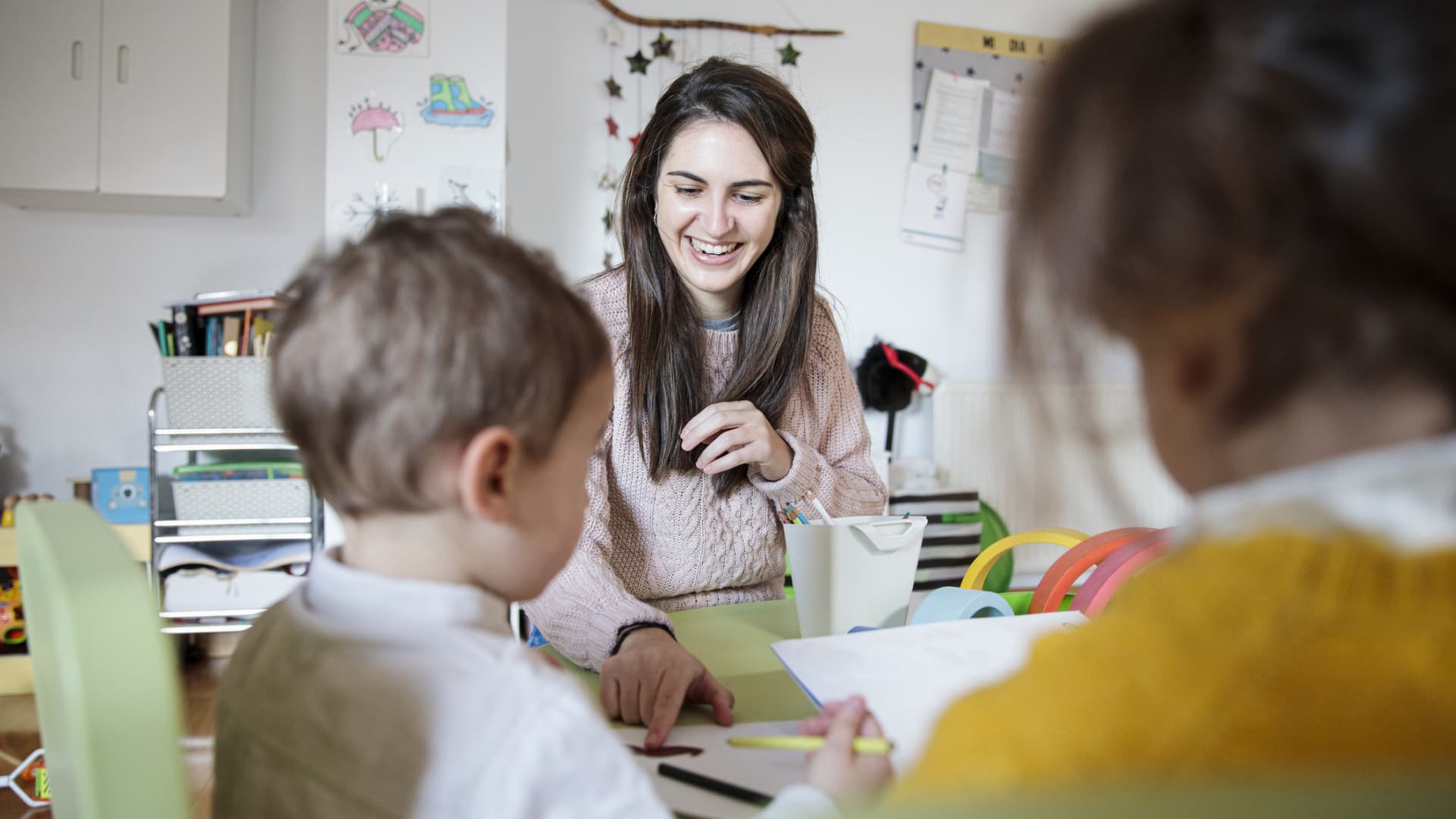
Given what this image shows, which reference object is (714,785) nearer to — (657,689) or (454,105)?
(657,689)

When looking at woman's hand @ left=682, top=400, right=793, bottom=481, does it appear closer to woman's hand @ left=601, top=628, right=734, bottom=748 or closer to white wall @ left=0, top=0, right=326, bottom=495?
woman's hand @ left=601, top=628, right=734, bottom=748

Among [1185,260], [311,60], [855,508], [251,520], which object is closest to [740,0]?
[311,60]

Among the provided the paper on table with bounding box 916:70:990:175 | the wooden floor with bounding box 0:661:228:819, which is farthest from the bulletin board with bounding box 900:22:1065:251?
the wooden floor with bounding box 0:661:228:819

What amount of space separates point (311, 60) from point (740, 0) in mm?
1324

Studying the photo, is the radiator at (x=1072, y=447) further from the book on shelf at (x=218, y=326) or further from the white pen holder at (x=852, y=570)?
the book on shelf at (x=218, y=326)

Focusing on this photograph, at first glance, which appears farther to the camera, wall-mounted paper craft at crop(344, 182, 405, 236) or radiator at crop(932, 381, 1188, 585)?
wall-mounted paper craft at crop(344, 182, 405, 236)

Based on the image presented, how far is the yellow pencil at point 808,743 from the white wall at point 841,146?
2394 mm

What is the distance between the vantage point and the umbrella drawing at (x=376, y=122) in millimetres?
2557

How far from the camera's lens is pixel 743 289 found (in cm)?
129

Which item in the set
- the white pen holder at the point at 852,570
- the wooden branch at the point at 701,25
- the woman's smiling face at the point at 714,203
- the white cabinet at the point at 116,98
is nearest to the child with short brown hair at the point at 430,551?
the white pen holder at the point at 852,570

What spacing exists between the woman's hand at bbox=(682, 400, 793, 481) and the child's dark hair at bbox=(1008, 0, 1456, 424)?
69 centimetres

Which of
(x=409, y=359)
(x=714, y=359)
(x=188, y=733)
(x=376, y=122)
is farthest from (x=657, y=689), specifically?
(x=376, y=122)

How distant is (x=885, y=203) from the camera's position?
3307mm

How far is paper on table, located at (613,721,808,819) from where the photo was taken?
547 mm
